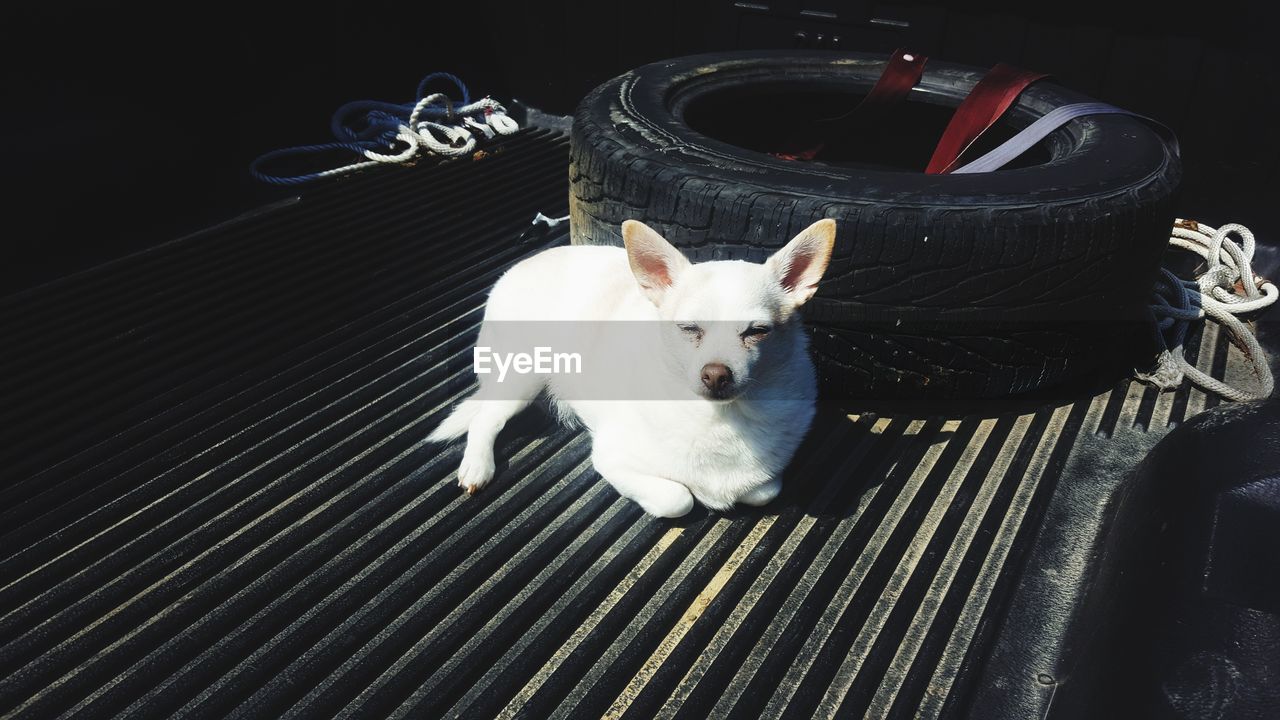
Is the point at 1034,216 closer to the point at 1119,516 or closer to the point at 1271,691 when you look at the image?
the point at 1119,516

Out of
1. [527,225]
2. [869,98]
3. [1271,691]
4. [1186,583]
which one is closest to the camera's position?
[1271,691]

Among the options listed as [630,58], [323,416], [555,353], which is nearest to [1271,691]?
[555,353]

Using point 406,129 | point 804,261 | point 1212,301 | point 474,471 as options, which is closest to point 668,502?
point 474,471

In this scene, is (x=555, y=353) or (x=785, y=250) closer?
(x=785, y=250)

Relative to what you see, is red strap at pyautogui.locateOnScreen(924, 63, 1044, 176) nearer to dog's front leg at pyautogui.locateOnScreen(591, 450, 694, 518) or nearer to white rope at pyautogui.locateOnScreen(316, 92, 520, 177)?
dog's front leg at pyautogui.locateOnScreen(591, 450, 694, 518)

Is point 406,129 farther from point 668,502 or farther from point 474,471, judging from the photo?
point 668,502

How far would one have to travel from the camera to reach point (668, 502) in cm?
173

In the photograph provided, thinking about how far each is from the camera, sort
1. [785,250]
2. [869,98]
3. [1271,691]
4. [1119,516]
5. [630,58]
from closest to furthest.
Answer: [1271,691] < [785,250] < [1119,516] < [869,98] < [630,58]

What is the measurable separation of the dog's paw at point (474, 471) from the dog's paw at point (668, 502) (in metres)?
0.36

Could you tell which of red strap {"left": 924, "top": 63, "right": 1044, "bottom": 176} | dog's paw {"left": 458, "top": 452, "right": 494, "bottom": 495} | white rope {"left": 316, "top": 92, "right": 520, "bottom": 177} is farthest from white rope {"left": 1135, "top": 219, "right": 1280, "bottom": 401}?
white rope {"left": 316, "top": 92, "right": 520, "bottom": 177}

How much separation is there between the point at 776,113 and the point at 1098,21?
119cm

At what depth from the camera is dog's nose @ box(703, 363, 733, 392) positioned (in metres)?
1.58

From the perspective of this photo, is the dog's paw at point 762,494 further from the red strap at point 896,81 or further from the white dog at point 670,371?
the red strap at point 896,81

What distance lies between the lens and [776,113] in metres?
2.84
